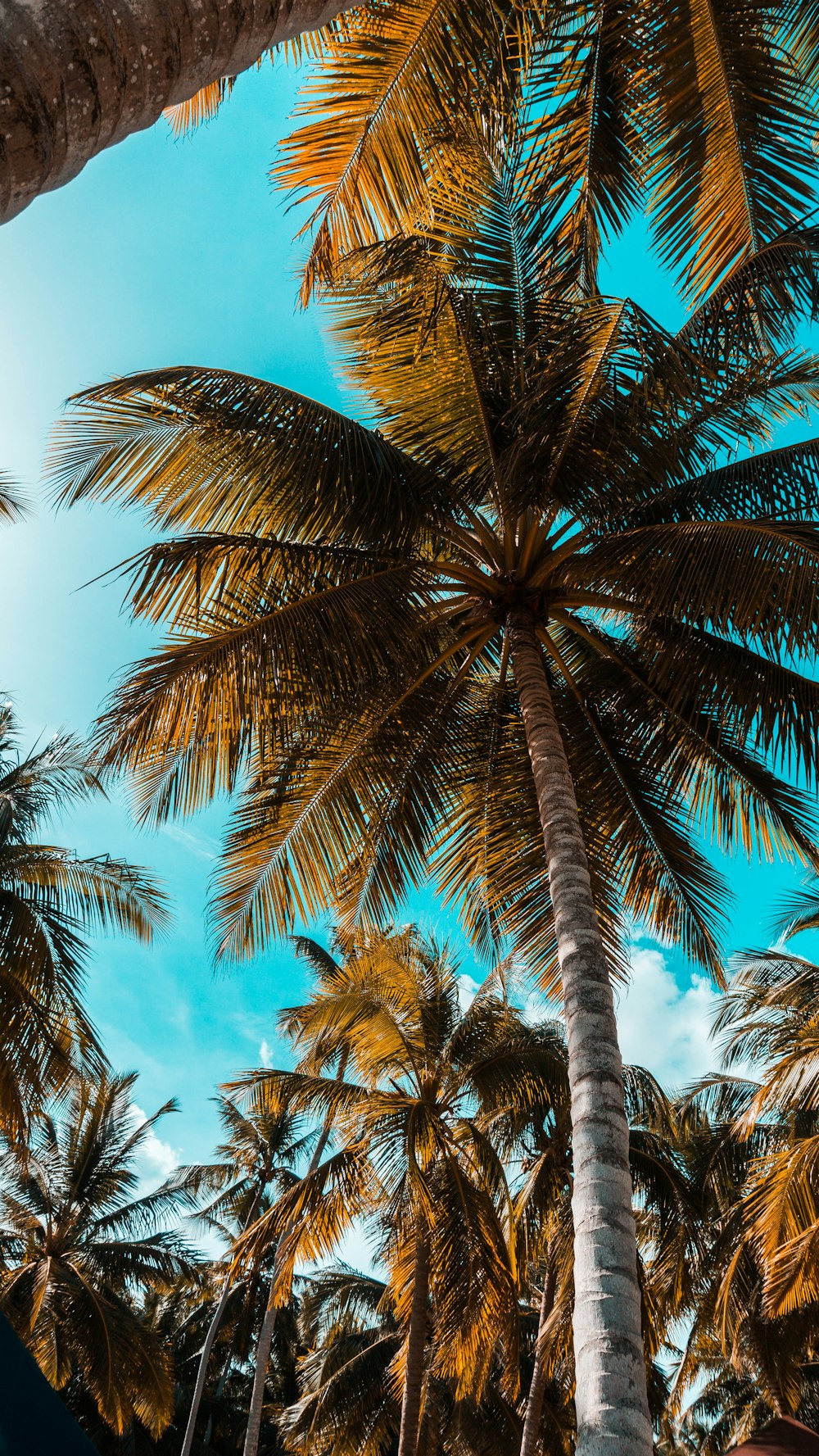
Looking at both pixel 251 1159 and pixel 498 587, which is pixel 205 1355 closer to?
pixel 251 1159

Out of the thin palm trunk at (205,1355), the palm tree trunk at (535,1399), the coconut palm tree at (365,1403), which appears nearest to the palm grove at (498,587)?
the palm tree trunk at (535,1399)

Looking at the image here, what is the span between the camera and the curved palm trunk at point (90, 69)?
1418 millimetres

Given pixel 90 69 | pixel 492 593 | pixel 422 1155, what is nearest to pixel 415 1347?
pixel 422 1155

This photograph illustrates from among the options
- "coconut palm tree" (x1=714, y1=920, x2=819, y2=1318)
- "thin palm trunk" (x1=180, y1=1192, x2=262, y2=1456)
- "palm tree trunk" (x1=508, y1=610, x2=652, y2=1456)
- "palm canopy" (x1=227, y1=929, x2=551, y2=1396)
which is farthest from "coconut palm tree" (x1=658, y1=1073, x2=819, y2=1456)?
"thin palm trunk" (x1=180, y1=1192, x2=262, y2=1456)

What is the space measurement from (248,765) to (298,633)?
62.1 inches

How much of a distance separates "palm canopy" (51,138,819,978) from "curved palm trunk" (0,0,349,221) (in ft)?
14.2

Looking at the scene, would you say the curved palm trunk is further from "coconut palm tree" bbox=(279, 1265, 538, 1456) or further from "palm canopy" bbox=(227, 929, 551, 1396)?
"coconut palm tree" bbox=(279, 1265, 538, 1456)

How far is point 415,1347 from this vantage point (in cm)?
1105

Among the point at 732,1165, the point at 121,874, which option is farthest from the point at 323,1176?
the point at 732,1165

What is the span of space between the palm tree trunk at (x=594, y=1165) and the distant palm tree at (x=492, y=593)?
3 cm

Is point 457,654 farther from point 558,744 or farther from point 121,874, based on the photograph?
point 121,874

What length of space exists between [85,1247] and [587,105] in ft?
71.2

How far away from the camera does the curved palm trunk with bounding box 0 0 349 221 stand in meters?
1.42

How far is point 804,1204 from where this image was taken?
10.1m
